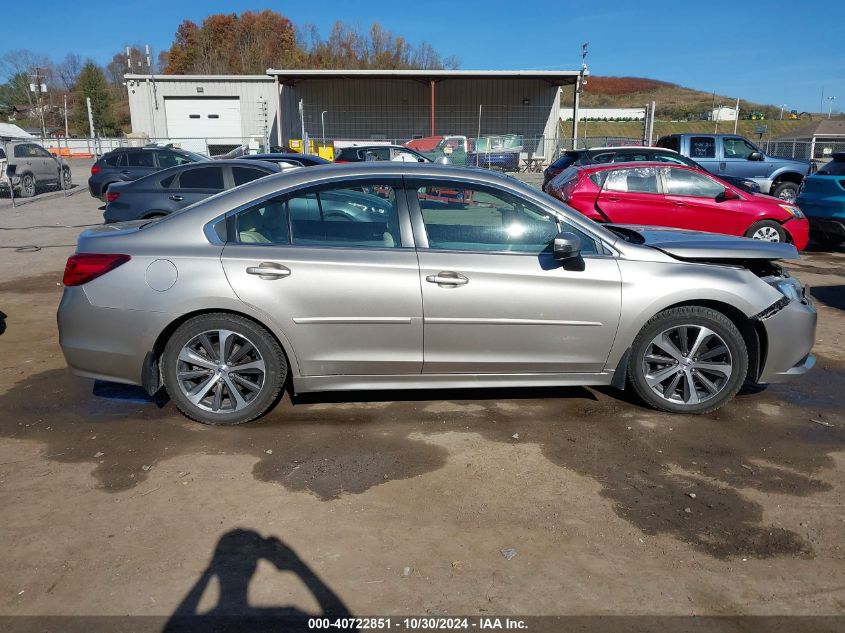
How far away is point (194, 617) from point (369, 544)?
830 millimetres

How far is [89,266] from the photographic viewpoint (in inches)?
174

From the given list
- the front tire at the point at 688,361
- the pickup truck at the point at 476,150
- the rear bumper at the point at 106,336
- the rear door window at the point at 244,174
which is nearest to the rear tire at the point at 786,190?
the pickup truck at the point at 476,150

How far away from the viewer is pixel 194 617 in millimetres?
2738

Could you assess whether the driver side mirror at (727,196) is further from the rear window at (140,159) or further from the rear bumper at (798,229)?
the rear window at (140,159)

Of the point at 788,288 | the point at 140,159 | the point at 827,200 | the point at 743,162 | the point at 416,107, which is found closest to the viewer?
the point at 788,288

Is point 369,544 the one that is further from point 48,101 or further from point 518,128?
point 48,101

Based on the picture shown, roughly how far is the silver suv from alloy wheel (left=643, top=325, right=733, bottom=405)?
2036 centimetres

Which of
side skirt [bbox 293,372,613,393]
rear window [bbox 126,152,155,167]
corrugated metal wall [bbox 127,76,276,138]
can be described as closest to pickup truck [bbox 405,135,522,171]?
rear window [bbox 126,152,155,167]

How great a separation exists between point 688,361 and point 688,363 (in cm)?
1

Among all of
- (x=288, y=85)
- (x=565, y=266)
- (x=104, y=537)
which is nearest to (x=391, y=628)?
(x=104, y=537)

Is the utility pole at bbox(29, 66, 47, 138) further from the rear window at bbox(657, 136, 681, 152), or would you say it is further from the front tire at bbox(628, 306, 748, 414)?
the front tire at bbox(628, 306, 748, 414)

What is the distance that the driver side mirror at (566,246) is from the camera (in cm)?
425

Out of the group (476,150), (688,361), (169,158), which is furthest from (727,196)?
(476,150)

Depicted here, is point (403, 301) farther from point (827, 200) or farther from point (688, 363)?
point (827, 200)
